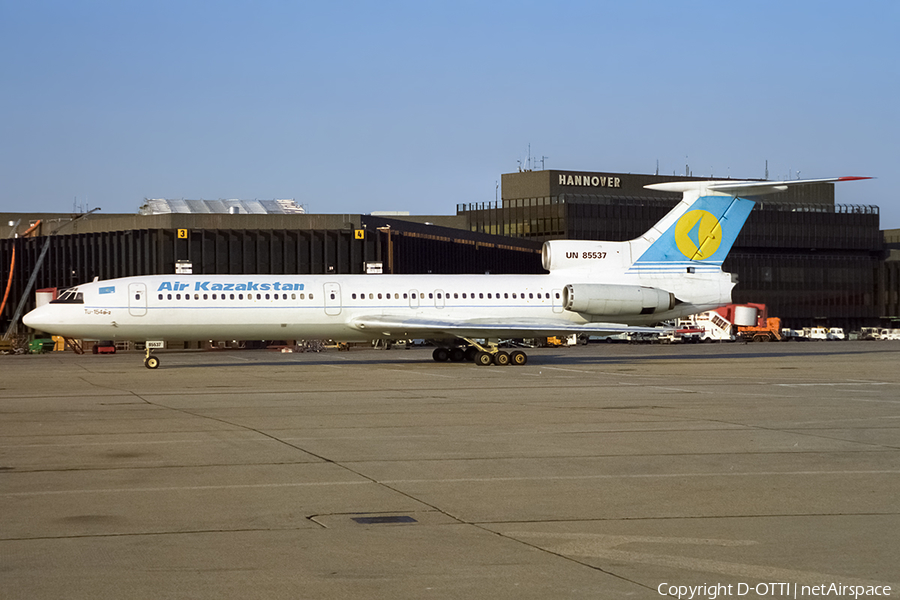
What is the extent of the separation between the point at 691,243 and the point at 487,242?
54110 mm

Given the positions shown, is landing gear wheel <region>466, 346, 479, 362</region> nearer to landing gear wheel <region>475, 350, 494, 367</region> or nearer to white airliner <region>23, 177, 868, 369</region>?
white airliner <region>23, 177, 868, 369</region>

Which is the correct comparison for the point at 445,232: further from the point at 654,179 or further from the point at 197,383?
the point at 197,383

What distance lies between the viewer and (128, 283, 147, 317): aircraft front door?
3431cm

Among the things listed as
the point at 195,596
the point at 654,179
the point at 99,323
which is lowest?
the point at 195,596

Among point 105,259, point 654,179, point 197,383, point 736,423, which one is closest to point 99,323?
point 197,383

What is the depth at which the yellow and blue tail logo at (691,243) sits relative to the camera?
3816 cm

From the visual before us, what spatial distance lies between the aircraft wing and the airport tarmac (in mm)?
13254

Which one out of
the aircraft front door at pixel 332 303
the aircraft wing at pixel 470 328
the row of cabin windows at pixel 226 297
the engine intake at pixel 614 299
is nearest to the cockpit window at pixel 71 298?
the row of cabin windows at pixel 226 297

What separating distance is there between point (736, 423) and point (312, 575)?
10.9 m

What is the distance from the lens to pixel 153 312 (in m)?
34.4

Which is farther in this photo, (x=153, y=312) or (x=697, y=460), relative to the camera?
(x=153, y=312)

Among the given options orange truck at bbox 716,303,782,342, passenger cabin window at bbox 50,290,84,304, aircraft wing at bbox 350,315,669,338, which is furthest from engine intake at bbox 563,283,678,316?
orange truck at bbox 716,303,782,342

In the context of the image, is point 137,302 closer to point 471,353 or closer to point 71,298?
point 71,298

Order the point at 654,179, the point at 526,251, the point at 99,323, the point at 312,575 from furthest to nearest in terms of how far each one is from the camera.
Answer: the point at 654,179
the point at 526,251
the point at 99,323
the point at 312,575
